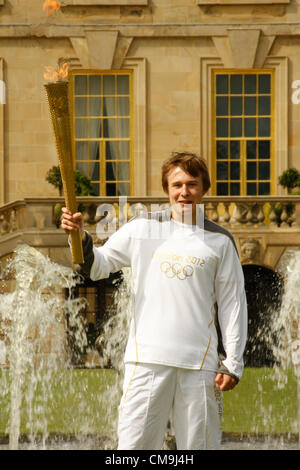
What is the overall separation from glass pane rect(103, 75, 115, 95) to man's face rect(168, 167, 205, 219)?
16.9 metres

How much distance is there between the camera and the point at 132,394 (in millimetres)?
3986

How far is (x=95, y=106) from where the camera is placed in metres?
20.8

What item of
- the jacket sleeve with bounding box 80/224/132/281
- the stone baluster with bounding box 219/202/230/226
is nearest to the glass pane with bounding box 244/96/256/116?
the stone baluster with bounding box 219/202/230/226

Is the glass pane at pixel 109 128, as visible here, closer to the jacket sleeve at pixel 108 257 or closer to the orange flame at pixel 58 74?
the jacket sleeve at pixel 108 257

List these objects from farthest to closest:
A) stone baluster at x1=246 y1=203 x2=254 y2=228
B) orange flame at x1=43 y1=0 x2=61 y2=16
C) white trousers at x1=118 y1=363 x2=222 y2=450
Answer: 1. stone baluster at x1=246 y1=203 x2=254 y2=228
2. orange flame at x1=43 y1=0 x2=61 y2=16
3. white trousers at x1=118 y1=363 x2=222 y2=450

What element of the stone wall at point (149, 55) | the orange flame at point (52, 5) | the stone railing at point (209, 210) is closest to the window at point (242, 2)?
the stone wall at point (149, 55)

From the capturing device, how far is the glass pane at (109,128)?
2089 centimetres

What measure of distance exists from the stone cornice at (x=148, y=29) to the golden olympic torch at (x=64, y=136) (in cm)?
1686

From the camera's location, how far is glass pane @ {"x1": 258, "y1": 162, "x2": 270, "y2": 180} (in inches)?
816

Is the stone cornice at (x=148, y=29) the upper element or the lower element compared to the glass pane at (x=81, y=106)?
upper

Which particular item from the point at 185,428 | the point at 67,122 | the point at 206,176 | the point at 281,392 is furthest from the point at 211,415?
the point at 281,392

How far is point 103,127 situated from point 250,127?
140 inches

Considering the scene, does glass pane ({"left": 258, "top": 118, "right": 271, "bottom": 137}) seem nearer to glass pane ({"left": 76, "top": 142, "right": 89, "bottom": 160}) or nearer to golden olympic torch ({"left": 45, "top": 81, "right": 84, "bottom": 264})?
glass pane ({"left": 76, "top": 142, "right": 89, "bottom": 160})

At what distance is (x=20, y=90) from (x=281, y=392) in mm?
11110
